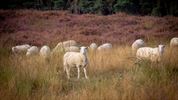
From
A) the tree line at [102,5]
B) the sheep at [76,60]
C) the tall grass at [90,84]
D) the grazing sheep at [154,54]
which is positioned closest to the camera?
the tall grass at [90,84]

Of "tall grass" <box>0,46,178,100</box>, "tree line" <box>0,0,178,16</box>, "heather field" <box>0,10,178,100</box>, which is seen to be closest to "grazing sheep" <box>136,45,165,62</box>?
"heather field" <box>0,10,178,100</box>

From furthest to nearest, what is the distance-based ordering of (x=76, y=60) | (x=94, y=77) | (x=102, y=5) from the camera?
(x=102, y=5) < (x=76, y=60) < (x=94, y=77)

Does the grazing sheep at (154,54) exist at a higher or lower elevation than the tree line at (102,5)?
lower

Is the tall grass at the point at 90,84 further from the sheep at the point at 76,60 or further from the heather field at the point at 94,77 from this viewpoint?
the sheep at the point at 76,60

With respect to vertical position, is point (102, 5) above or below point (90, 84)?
above

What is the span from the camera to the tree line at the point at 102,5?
24156 mm

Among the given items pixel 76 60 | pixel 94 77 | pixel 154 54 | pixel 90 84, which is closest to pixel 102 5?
pixel 154 54

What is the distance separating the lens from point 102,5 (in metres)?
24.5

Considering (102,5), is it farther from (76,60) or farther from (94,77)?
(94,77)

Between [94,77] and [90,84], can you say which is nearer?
[90,84]

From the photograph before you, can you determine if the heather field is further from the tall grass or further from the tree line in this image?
the tree line

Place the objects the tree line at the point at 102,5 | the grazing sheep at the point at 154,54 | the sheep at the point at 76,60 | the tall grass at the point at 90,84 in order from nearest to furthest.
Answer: the tall grass at the point at 90,84 < the sheep at the point at 76,60 < the grazing sheep at the point at 154,54 < the tree line at the point at 102,5

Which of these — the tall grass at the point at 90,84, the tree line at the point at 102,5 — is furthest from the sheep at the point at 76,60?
the tree line at the point at 102,5

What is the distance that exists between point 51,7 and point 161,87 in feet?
70.0
